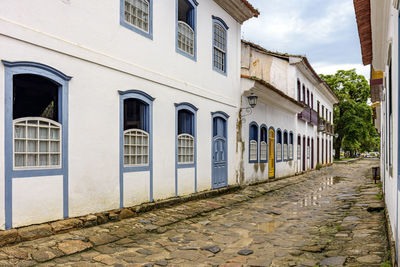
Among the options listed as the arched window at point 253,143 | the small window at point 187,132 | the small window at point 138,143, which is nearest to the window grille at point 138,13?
the small window at point 138,143

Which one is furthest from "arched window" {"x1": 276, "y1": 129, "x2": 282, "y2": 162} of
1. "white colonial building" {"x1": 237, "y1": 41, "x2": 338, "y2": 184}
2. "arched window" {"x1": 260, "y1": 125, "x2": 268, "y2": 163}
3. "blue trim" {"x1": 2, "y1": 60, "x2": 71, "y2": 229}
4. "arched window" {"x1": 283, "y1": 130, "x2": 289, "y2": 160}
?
"blue trim" {"x1": 2, "y1": 60, "x2": 71, "y2": 229}

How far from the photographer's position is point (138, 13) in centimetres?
745

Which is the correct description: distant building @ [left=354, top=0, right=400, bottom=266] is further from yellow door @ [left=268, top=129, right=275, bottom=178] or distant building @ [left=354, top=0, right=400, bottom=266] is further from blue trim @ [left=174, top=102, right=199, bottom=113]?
yellow door @ [left=268, top=129, right=275, bottom=178]

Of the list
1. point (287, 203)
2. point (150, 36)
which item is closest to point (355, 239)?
point (287, 203)

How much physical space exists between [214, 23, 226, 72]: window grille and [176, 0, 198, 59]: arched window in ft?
4.45

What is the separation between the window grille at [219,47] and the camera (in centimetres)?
1072

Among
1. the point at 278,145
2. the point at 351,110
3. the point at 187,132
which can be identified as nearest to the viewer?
the point at 187,132

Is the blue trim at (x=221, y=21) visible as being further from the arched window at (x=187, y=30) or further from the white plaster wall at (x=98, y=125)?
the white plaster wall at (x=98, y=125)

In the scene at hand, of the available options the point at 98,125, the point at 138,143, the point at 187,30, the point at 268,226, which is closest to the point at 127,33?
the point at 98,125

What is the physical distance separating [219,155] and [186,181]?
2143 mm

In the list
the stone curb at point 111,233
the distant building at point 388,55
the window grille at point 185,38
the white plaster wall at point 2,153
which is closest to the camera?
the distant building at point 388,55

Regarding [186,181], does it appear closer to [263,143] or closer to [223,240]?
[223,240]

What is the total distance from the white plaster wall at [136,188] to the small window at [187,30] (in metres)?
3.54

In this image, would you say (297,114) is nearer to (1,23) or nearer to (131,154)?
(131,154)
